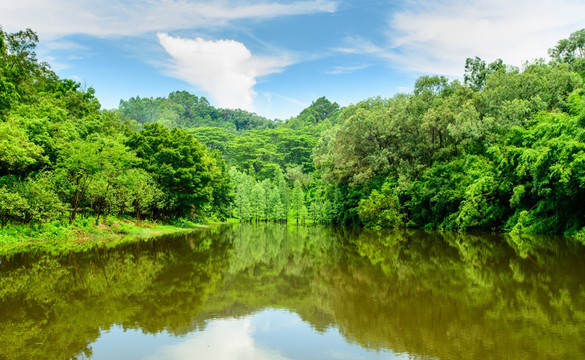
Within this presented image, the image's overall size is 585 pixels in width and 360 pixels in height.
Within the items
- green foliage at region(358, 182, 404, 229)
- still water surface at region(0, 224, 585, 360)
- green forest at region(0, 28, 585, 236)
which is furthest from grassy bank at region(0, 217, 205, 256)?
green foliage at region(358, 182, 404, 229)

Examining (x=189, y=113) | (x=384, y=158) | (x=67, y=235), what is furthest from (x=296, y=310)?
(x=189, y=113)

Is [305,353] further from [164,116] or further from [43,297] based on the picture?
[164,116]

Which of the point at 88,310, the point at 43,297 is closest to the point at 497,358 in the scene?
the point at 88,310

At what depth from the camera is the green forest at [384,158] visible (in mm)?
20719

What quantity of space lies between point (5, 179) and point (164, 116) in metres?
105

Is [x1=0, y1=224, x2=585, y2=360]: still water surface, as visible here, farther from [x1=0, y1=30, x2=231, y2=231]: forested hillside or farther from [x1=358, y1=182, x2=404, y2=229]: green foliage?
[x1=358, y1=182, x2=404, y2=229]: green foliage

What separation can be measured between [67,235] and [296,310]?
1777 cm

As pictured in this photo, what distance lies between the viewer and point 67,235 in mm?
20641

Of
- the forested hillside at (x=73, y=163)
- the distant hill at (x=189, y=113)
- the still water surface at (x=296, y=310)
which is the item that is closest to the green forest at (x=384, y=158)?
the forested hillside at (x=73, y=163)

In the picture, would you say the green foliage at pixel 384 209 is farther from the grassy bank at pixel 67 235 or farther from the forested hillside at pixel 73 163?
the grassy bank at pixel 67 235

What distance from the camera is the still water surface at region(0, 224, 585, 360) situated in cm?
516

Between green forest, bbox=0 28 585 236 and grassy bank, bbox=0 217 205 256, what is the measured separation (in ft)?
1.13

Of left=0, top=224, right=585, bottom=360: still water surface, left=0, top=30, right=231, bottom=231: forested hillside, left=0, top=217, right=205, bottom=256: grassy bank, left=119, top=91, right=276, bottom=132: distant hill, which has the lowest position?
left=0, top=217, right=205, bottom=256: grassy bank

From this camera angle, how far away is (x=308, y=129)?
9269 centimetres
